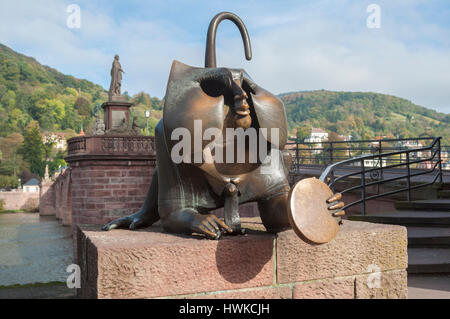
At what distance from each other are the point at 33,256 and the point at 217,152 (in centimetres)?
2288

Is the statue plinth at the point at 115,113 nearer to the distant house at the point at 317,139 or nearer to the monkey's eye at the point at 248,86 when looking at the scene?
the distant house at the point at 317,139

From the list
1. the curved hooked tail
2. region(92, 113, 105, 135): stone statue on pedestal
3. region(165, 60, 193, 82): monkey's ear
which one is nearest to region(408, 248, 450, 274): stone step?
the curved hooked tail

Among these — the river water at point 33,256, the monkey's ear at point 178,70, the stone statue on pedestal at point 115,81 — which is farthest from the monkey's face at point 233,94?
the stone statue on pedestal at point 115,81

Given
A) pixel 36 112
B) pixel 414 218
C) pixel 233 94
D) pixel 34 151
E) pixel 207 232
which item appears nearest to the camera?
pixel 207 232

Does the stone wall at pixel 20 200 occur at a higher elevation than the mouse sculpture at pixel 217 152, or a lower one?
lower

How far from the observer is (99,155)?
17.4 meters

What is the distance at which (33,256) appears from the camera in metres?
→ 22.2

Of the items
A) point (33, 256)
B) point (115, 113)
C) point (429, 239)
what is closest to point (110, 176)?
point (115, 113)

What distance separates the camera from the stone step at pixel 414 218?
5402 mm

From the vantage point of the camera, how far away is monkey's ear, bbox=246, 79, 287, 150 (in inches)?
88.3

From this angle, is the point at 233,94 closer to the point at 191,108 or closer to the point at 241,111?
the point at 241,111

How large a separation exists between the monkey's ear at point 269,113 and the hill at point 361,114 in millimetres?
63393
